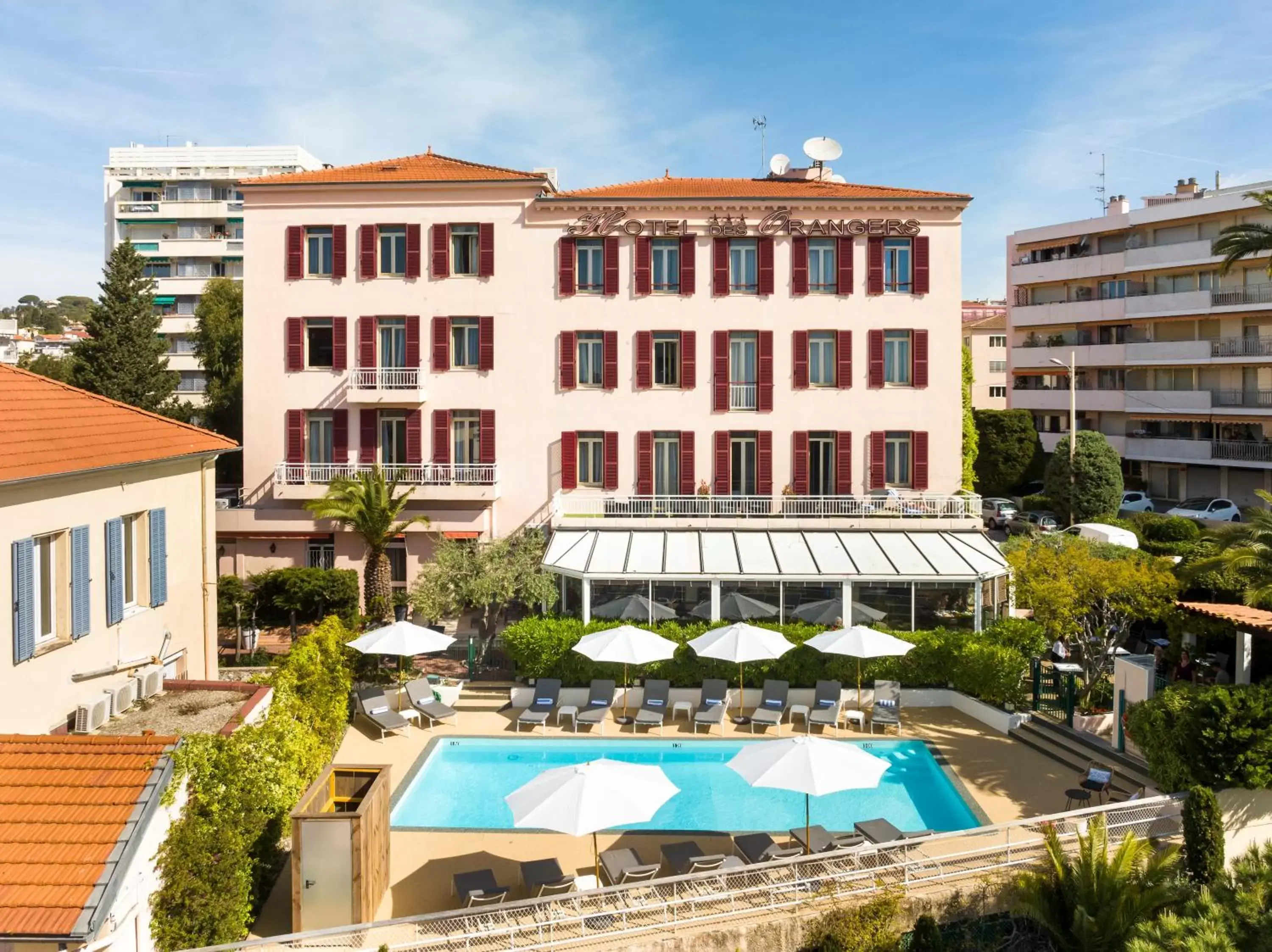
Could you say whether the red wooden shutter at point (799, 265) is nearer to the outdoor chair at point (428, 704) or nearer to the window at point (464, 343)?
the window at point (464, 343)

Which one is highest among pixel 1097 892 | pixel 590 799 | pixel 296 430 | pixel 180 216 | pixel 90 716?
pixel 180 216

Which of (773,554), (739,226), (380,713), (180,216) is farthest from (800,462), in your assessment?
(180,216)

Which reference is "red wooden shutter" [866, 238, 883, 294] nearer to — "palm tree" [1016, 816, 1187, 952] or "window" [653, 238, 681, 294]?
"window" [653, 238, 681, 294]

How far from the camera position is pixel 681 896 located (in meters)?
12.3

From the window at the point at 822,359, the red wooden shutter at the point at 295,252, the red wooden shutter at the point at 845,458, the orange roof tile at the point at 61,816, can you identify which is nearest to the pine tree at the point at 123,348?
the red wooden shutter at the point at 295,252

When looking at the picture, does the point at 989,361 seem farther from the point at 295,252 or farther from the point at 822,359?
the point at 295,252

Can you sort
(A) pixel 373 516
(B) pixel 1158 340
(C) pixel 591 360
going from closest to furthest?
1. (A) pixel 373 516
2. (C) pixel 591 360
3. (B) pixel 1158 340

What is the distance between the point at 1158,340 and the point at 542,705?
Answer: 145 ft

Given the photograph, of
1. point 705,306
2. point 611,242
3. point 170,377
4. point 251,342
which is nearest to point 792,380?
point 705,306

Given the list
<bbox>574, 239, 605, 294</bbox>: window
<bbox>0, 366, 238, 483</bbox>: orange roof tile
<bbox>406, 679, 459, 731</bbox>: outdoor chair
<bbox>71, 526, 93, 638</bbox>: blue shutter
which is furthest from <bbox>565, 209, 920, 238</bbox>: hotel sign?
<bbox>71, 526, 93, 638</bbox>: blue shutter

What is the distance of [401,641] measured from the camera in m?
21.0

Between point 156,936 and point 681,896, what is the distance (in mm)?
6061

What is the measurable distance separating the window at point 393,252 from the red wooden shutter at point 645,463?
9039mm

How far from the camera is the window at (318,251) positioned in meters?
30.2
